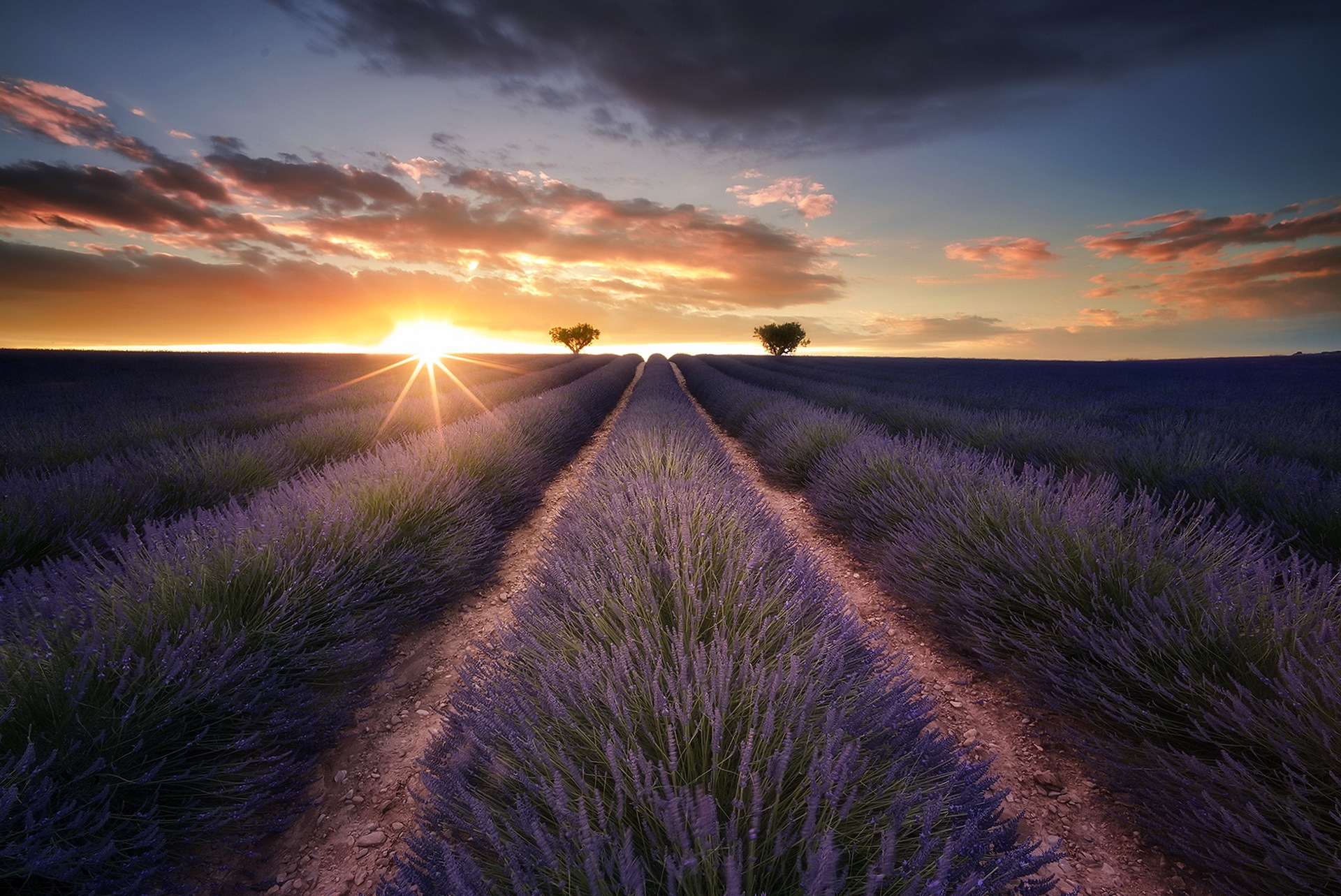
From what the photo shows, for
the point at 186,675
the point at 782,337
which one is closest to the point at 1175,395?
the point at 186,675

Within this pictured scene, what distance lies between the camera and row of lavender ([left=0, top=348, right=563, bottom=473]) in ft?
18.0

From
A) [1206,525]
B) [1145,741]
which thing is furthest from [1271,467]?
[1145,741]

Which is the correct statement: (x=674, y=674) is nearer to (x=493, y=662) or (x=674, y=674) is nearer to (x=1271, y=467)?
(x=493, y=662)

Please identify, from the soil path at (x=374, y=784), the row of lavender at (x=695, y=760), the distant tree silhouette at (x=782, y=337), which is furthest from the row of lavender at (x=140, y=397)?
the distant tree silhouette at (x=782, y=337)

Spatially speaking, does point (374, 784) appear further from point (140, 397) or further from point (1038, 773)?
point (140, 397)

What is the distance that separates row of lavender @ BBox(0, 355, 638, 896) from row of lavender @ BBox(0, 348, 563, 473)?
3800mm

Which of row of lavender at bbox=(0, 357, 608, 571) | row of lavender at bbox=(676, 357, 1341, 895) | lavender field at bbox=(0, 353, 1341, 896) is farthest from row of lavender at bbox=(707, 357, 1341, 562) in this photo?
row of lavender at bbox=(0, 357, 608, 571)

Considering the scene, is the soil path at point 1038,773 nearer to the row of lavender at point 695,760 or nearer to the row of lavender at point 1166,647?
the row of lavender at point 1166,647

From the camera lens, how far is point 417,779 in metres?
1.98

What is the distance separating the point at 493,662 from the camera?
1.99 metres

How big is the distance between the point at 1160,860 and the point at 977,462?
2.87 metres

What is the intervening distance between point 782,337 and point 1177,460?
49.9 m

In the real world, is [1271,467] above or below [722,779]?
above

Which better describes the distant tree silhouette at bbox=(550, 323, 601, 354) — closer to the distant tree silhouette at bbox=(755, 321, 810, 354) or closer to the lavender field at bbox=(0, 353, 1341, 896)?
the distant tree silhouette at bbox=(755, 321, 810, 354)
